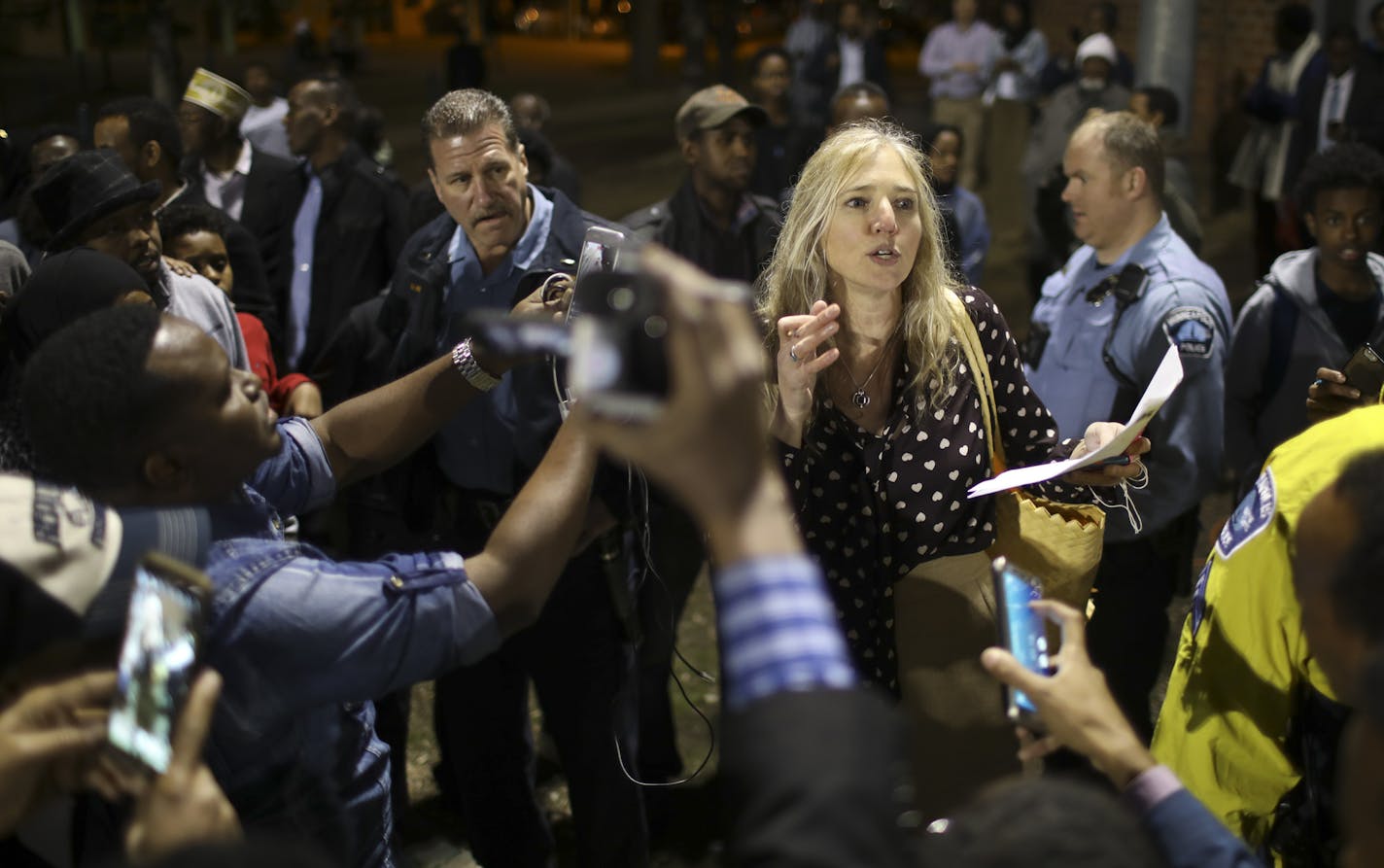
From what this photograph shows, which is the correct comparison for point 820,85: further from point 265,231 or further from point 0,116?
point 0,116

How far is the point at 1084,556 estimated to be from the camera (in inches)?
122

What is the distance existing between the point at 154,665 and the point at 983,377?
2.00 meters

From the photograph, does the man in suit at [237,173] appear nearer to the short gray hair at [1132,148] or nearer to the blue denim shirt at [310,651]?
the short gray hair at [1132,148]

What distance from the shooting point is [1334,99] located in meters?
9.39

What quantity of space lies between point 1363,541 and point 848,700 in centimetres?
78

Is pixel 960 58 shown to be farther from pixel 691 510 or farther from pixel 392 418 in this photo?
pixel 691 510

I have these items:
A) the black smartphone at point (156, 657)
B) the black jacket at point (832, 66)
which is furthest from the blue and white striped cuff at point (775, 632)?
the black jacket at point (832, 66)

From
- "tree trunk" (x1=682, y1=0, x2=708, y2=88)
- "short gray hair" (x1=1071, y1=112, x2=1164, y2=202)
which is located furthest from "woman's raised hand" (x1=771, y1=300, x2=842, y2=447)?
"tree trunk" (x1=682, y1=0, x2=708, y2=88)

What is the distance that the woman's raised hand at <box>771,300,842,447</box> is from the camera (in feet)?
9.61

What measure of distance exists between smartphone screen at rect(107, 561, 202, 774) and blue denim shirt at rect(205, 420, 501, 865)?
0.19 m

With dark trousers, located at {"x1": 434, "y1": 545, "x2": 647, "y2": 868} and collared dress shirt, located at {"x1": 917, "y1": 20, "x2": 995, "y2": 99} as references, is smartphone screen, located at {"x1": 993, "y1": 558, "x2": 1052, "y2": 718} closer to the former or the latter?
dark trousers, located at {"x1": 434, "y1": 545, "x2": 647, "y2": 868}

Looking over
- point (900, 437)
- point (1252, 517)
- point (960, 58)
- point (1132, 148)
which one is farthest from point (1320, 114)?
point (1252, 517)

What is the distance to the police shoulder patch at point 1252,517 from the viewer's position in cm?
227

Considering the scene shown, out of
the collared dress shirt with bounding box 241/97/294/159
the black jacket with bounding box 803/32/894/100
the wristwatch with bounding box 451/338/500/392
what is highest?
the wristwatch with bounding box 451/338/500/392
